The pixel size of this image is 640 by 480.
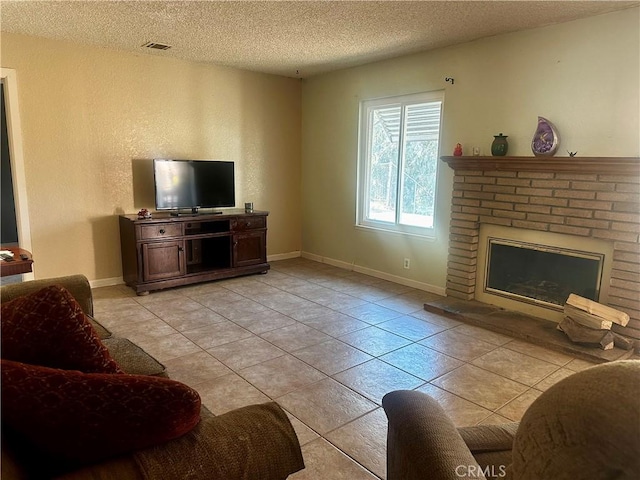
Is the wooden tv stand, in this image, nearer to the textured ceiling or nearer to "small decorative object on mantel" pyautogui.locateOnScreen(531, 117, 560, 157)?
the textured ceiling

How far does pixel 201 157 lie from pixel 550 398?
4893 millimetres

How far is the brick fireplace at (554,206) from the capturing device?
3.10 m

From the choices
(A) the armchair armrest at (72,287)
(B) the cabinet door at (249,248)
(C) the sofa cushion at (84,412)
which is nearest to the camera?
(C) the sofa cushion at (84,412)

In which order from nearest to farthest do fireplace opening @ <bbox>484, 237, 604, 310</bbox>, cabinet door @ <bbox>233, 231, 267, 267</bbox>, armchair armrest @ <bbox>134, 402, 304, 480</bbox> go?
armchair armrest @ <bbox>134, 402, 304, 480</bbox> < fireplace opening @ <bbox>484, 237, 604, 310</bbox> < cabinet door @ <bbox>233, 231, 267, 267</bbox>

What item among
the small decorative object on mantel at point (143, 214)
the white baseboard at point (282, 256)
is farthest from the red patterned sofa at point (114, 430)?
the white baseboard at point (282, 256)

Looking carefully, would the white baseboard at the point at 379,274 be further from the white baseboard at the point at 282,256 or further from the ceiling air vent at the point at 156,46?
the ceiling air vent at the point at 156,46

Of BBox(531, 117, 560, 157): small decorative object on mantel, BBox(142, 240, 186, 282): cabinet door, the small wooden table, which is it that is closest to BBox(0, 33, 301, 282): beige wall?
BBox(142, 240, 186, 282): cabinet door

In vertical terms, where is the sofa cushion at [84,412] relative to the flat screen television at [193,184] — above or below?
below

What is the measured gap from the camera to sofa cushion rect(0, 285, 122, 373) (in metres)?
1.05

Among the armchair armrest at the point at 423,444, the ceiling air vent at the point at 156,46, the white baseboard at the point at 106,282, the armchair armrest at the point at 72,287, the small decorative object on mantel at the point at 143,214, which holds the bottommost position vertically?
the white baseboard at the point at 106,282

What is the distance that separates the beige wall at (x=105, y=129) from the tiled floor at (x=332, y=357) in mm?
709

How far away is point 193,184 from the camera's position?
482 cm

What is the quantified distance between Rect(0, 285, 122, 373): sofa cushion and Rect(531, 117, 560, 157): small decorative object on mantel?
3457 mm

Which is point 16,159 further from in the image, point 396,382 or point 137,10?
point 396,382
